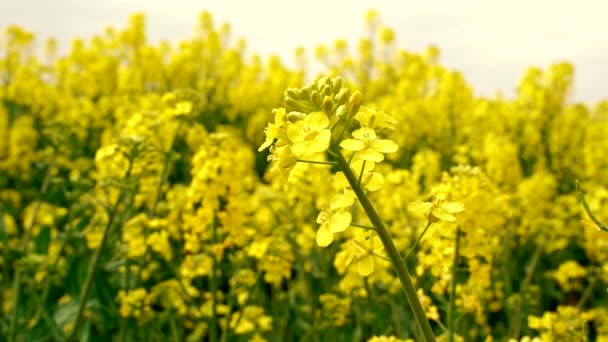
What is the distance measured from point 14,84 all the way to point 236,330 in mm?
8082

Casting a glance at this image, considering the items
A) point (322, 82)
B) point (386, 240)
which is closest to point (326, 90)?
point (322, 82)

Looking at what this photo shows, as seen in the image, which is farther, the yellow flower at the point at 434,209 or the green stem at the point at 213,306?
the green stem at the point at 213,306

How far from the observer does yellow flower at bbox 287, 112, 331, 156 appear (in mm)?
1268

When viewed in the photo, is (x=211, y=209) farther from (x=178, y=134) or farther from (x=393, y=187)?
(x=393, y=187)

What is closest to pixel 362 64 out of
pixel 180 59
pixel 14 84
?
pixel 180 59

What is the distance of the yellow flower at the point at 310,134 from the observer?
4.16ft

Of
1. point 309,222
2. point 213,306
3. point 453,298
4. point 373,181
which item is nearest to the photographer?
point 373,181

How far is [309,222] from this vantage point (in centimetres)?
472

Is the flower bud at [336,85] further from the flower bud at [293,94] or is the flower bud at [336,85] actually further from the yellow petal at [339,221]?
the yellow petal at [339,221]

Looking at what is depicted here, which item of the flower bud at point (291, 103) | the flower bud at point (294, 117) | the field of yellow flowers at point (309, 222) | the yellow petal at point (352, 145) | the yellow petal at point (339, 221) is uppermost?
the flower bud at point (291, 103)

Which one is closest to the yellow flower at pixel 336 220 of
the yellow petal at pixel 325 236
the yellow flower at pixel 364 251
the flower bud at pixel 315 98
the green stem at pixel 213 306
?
the yellow petal at pixel 325 236

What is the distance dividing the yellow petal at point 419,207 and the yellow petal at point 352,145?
0.63ft

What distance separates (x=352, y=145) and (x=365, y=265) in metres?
0.28

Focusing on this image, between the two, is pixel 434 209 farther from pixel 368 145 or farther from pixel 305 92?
pixel 305 92
